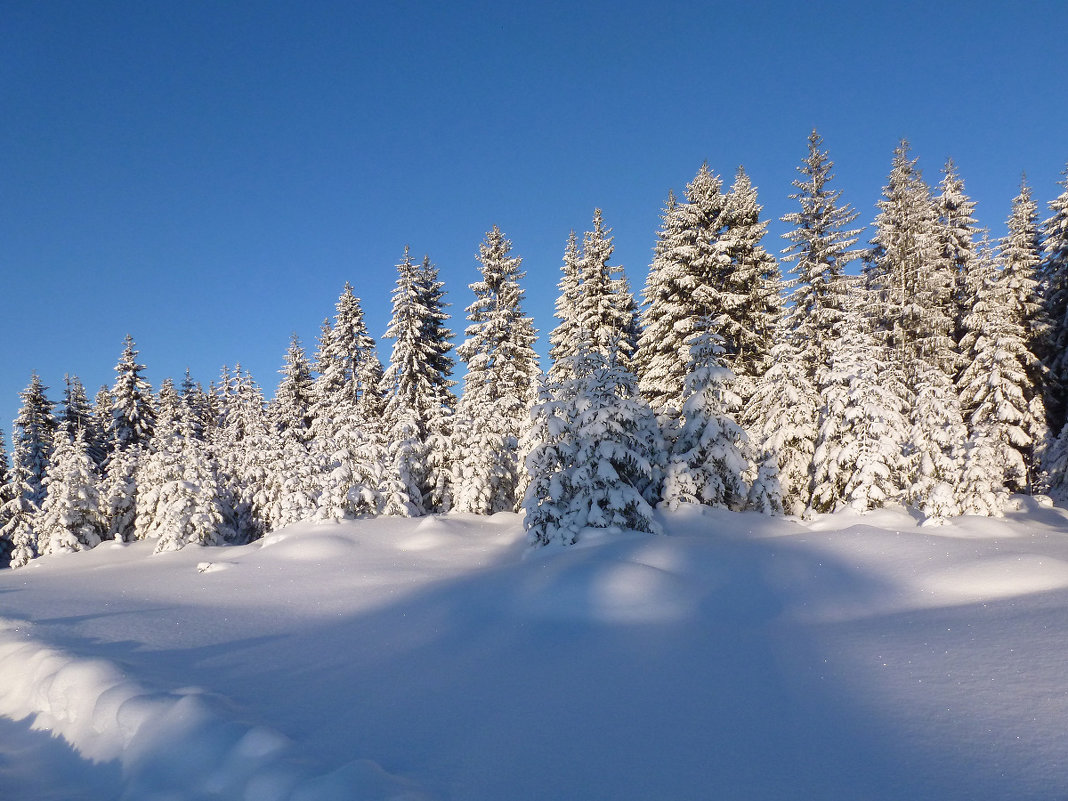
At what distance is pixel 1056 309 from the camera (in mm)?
26281

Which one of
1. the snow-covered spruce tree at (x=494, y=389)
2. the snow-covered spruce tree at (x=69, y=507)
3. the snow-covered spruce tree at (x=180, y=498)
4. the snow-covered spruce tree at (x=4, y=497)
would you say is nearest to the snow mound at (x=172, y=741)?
the snow-covered spruce tree at (x=494, y=389)

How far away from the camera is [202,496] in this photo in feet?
87.2

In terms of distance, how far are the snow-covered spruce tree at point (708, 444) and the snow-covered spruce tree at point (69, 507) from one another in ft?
105

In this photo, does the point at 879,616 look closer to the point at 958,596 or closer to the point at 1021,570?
the point at 958,596

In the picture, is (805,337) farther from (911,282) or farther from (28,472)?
(28,472)

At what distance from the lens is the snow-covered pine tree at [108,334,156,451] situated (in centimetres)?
4212

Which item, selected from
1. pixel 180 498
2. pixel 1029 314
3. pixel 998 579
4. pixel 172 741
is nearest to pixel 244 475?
pixel 180 498

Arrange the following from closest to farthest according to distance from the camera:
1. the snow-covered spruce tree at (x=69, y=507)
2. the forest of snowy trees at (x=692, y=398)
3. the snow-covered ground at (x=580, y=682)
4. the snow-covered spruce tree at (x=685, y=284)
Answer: the snow-covered ground at (x=580, y=682)
the forest of snowy trees at (x=692, y=398)
the snow-covered spruce tree at (x=685, y=284)
the snow-covered spruce tree at (x=69, y=507)

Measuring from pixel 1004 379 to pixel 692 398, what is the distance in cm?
1584

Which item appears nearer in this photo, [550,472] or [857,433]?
[550,472]

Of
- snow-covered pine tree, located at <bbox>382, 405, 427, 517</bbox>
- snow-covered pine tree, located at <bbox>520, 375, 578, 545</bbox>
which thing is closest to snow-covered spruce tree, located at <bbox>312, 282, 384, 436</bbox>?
snow-covered pine tree, located at <bbox>382, 405, 427, 517</bbox>

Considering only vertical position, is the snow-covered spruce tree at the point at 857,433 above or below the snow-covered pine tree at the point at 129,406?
below

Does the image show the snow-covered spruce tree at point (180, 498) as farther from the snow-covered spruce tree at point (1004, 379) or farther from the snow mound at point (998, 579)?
the snow-covered spruce tree at point (1004, 379)

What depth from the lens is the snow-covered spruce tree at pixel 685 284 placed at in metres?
22.8
